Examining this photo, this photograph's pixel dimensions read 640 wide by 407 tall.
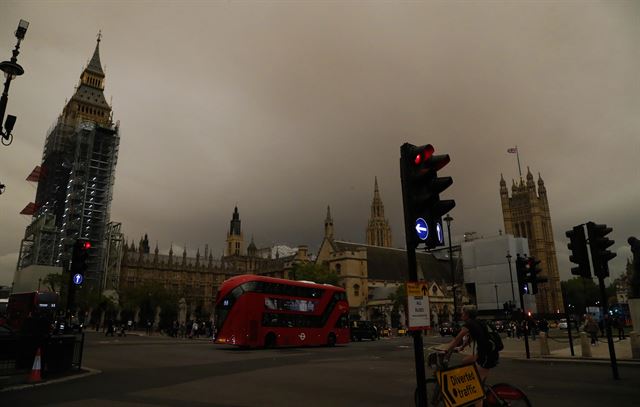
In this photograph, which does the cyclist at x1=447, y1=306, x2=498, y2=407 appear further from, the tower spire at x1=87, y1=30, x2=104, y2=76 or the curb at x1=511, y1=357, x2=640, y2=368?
the tower spire at x1=87, y1=30, x2=104, y2=76

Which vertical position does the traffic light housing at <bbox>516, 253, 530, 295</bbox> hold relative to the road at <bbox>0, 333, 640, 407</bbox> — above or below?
above

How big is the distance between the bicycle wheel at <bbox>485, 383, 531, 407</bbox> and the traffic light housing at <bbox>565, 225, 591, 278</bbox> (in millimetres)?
7901

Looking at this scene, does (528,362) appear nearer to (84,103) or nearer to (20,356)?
(20,356)

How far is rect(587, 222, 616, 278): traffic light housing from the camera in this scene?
11.9m

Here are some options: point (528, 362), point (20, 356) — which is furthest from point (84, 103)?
point (528, 362)

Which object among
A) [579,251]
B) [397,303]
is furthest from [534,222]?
[579,251]

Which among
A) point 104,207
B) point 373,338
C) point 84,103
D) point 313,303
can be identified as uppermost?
point 84,103

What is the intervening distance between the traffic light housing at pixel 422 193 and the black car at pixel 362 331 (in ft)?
118

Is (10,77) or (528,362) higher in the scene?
(10,77)

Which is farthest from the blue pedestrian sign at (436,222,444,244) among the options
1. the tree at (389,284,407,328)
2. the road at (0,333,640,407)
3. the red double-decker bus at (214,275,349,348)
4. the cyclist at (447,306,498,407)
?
the tree at (389,284,407,328)

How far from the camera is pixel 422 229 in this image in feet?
18.6

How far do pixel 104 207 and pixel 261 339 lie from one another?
5711 cm

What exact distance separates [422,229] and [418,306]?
981mm

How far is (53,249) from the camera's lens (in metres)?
67.9
